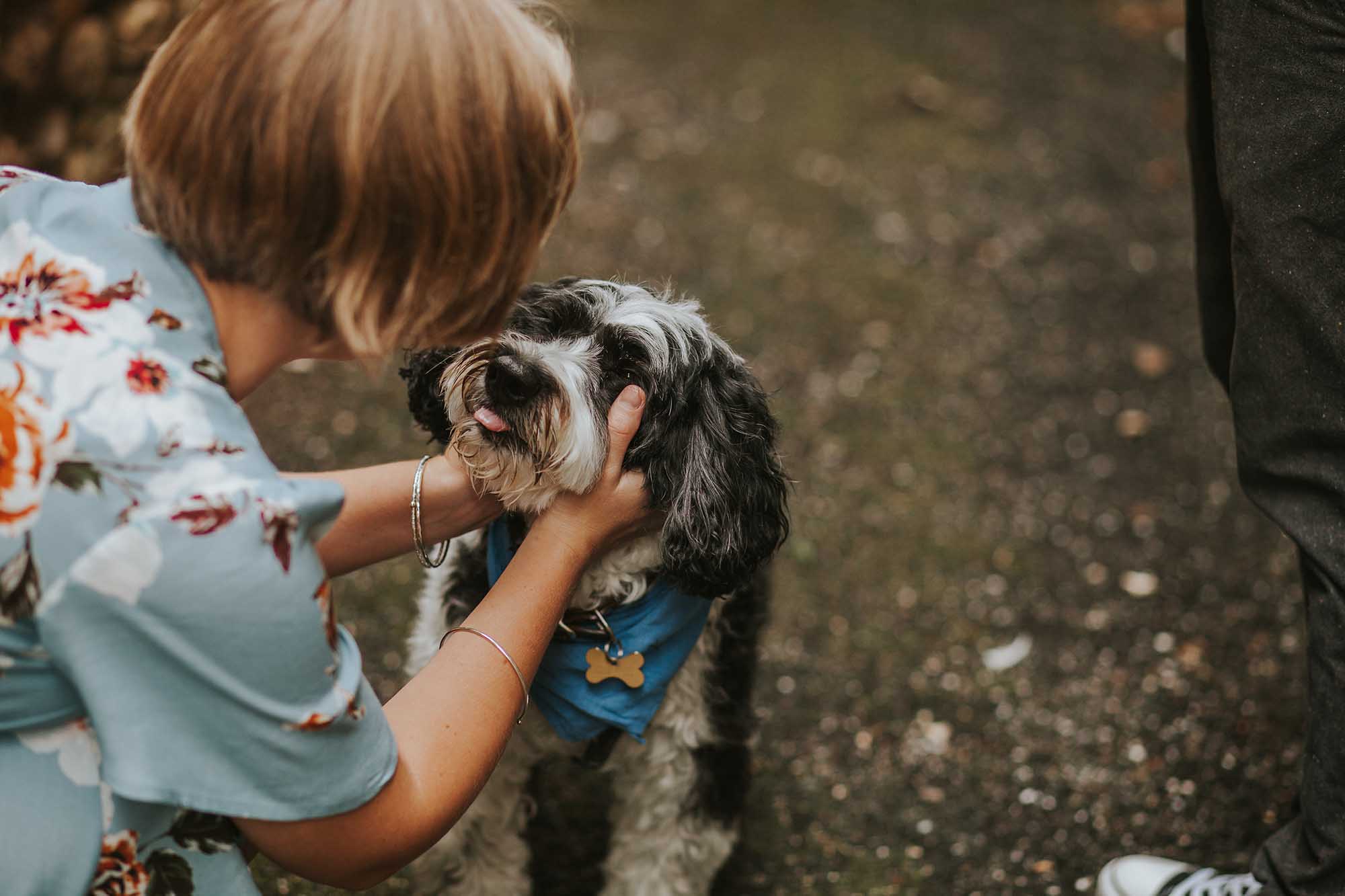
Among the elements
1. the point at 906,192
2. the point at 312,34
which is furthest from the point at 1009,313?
the point at 312,34

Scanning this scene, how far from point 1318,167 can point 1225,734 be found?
167 centimetres

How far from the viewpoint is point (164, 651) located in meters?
1.24

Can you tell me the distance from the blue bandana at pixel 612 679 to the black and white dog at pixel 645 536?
0.02m

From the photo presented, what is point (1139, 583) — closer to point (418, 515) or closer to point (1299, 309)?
point (1299, 309)

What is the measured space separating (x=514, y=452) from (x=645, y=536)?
1.05 feet

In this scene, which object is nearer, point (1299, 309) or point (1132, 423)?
point (1299, 309)

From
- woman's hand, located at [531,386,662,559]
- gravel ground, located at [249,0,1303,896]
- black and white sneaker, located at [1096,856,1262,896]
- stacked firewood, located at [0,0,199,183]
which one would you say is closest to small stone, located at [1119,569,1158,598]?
gravel ground, located at [249,0,1303,896]

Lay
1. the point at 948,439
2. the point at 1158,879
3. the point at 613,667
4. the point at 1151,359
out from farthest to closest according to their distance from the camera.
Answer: the point at 1151,359 < the point at 948,439 < the point at 1158,879 < the point at 613,667

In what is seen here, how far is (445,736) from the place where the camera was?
60.7 inches

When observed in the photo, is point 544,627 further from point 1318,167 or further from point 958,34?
point 958,34

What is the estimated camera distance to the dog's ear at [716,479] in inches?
76.0

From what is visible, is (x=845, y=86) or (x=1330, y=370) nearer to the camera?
(x=1330, y=370)

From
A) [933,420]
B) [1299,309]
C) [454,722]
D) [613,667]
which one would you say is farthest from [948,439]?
[454,722]

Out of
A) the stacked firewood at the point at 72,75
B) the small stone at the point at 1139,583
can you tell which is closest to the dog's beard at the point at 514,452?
the small stone at the point at 1139,583
